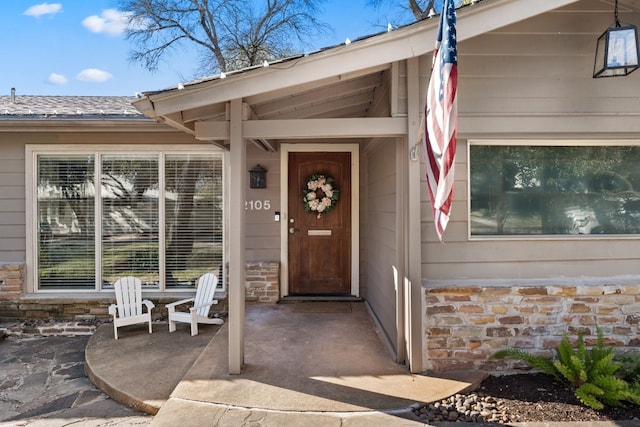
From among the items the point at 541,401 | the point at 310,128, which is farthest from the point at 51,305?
the point at 541,401

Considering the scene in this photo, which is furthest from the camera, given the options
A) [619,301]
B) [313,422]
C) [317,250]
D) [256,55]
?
[256,55]

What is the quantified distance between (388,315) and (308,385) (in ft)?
4.10

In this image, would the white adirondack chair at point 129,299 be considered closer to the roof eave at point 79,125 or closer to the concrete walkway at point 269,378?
the concrete walkway at point 269,378

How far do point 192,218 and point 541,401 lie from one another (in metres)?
4.34

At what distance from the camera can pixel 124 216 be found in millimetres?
5059

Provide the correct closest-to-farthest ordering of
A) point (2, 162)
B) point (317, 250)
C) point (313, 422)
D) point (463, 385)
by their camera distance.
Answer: point (313, 422) < point (463, 385) < point (2, 162) < point (317, 250)

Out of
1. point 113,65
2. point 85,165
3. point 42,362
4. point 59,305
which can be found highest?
point 113,65

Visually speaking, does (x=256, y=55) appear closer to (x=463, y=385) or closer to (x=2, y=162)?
(x=2, y=162)

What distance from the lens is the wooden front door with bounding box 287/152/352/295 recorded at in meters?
5.46

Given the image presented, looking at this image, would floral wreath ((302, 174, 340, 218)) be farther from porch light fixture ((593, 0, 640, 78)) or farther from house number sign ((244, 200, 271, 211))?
porch light fixture ((593, 0, 640, 78))

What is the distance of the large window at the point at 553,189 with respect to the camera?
10.6 feet

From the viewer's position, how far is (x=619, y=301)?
317 cm

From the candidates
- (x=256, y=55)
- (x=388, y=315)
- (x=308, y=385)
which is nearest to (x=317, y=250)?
(x=388, y=315)

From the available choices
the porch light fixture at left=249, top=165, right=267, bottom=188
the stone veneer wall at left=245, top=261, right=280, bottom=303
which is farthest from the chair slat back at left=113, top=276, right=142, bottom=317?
the porch light fixture at left=249, top=165, right=267, bottom=188
